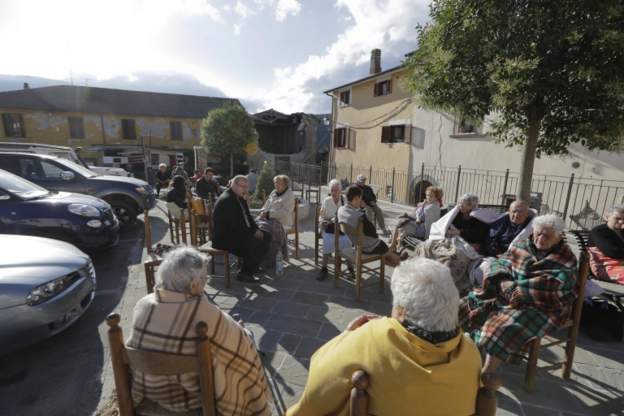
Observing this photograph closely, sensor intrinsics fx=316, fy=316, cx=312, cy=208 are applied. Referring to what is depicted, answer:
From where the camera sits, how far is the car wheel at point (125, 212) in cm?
708

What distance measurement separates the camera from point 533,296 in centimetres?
234

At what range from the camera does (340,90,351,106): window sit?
56.7ft

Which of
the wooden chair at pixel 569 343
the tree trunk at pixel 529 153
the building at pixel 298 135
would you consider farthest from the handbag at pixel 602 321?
the building at pixel 298 135

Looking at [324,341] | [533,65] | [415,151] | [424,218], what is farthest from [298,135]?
[324,341]

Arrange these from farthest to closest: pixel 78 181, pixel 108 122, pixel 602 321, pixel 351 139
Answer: pixel 108 122 < pixel 351 139 < pixel 78 181 < pixel 602 321

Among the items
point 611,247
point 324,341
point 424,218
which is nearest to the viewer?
point 324,341

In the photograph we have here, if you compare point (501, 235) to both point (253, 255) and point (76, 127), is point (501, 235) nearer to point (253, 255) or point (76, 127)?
point (253, 255)

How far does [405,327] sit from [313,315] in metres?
2.23

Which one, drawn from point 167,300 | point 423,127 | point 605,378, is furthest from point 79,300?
point 423,127

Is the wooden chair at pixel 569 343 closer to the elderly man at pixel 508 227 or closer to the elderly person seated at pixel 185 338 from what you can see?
the elderly man at pixel 508 227

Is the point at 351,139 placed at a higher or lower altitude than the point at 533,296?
higher

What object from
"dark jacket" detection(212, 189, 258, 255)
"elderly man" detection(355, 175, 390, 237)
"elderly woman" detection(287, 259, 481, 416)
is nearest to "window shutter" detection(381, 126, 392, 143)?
"elderly man" detection(355, 175, 390, 237)

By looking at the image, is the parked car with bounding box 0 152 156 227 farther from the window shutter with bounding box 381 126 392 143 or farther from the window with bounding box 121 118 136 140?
the window with bounding box 121 118 136 140

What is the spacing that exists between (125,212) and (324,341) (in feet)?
20.3
